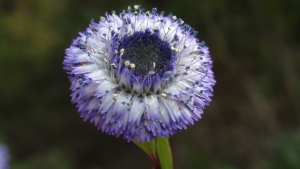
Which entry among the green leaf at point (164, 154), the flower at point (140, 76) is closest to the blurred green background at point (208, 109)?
the flower at point (140, 76)

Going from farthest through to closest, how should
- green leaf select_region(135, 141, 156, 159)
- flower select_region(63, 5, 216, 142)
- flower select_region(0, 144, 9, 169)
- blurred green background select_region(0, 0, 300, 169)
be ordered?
blurred green background select_region(0, 0, 300, 169) → flower select_region(0, 144, 9, 169) → green leaf select_region(135, 141, 156, 159) → flower select_region(63, 5, 216, 142)

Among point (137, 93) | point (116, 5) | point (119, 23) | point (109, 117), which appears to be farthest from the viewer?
point (116, 5)

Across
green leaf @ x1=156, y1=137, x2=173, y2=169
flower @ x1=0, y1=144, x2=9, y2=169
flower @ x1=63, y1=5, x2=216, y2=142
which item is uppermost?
flower @ x1=63, y1=5, x2=216, y2=142

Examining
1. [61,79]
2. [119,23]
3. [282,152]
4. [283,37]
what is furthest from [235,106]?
[119,23]

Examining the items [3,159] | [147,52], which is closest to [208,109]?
[3,159]

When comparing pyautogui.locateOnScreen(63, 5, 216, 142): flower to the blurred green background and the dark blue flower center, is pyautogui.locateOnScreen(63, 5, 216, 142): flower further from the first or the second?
the blurred green background

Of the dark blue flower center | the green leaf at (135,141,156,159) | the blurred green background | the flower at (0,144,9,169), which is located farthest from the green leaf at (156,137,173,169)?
the blurred green background

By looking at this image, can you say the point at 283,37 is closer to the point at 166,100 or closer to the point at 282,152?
the point at 282,152

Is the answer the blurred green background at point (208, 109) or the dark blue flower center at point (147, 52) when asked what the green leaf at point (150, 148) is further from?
the blurred green background at point (208, 109)
